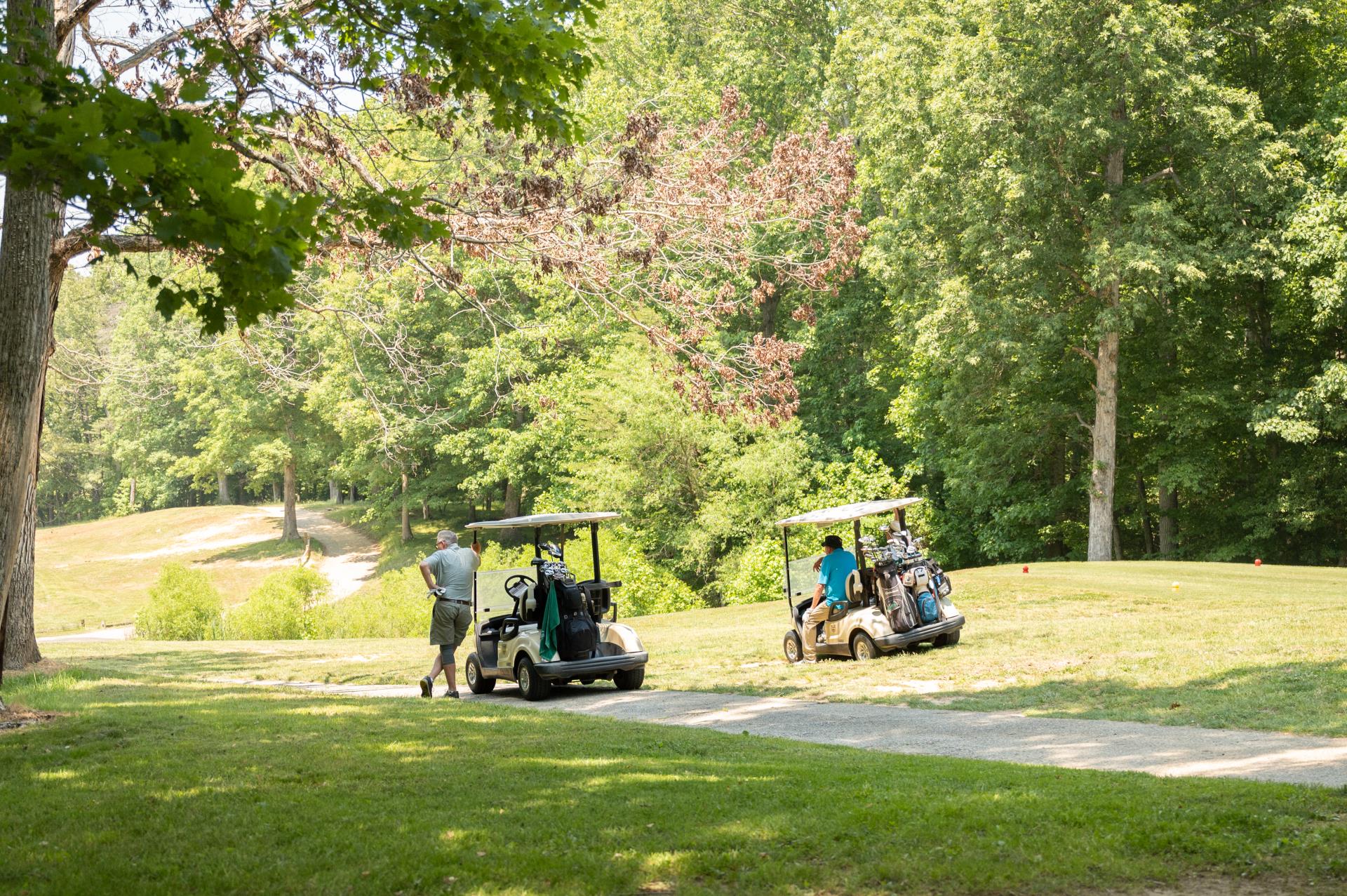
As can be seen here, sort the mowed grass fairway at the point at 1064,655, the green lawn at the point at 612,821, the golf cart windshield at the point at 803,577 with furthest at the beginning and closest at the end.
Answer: the golf cart windshield at the point at 803,577 < the mowed grass fairway at the point at 1064,655 < the green lawn at the point at 612,821

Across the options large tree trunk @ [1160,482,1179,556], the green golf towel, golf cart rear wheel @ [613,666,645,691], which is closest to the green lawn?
the green golf towel

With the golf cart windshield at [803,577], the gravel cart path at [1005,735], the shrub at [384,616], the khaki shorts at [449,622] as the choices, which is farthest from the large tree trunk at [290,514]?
the gravel cart path at [1005,735]

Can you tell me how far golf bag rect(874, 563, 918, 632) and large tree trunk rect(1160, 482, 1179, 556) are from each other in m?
24.5

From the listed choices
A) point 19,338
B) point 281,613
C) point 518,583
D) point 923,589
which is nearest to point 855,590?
point 923,589

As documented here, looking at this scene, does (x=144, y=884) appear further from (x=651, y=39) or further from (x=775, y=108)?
(x=651, y=39)

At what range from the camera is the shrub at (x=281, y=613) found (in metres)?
29.0

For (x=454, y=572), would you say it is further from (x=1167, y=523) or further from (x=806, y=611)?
(x=1167, y=523)

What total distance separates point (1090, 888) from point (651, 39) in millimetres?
48378

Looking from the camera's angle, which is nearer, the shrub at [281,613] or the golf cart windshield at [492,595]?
the golf cart windshield at [492,595]

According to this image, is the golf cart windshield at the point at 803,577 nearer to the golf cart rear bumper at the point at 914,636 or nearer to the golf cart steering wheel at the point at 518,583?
the golf cart rear bumper at the point at 914,636

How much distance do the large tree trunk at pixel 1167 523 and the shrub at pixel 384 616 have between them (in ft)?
75.2

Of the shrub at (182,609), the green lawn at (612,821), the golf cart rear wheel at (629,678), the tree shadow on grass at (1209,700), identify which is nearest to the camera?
the green lawn at (612,821)

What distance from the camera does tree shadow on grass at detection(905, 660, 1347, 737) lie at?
950 cm

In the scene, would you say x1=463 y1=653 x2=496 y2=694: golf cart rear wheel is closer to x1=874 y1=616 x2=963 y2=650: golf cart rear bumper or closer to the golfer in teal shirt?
the golfer in teal shirt
